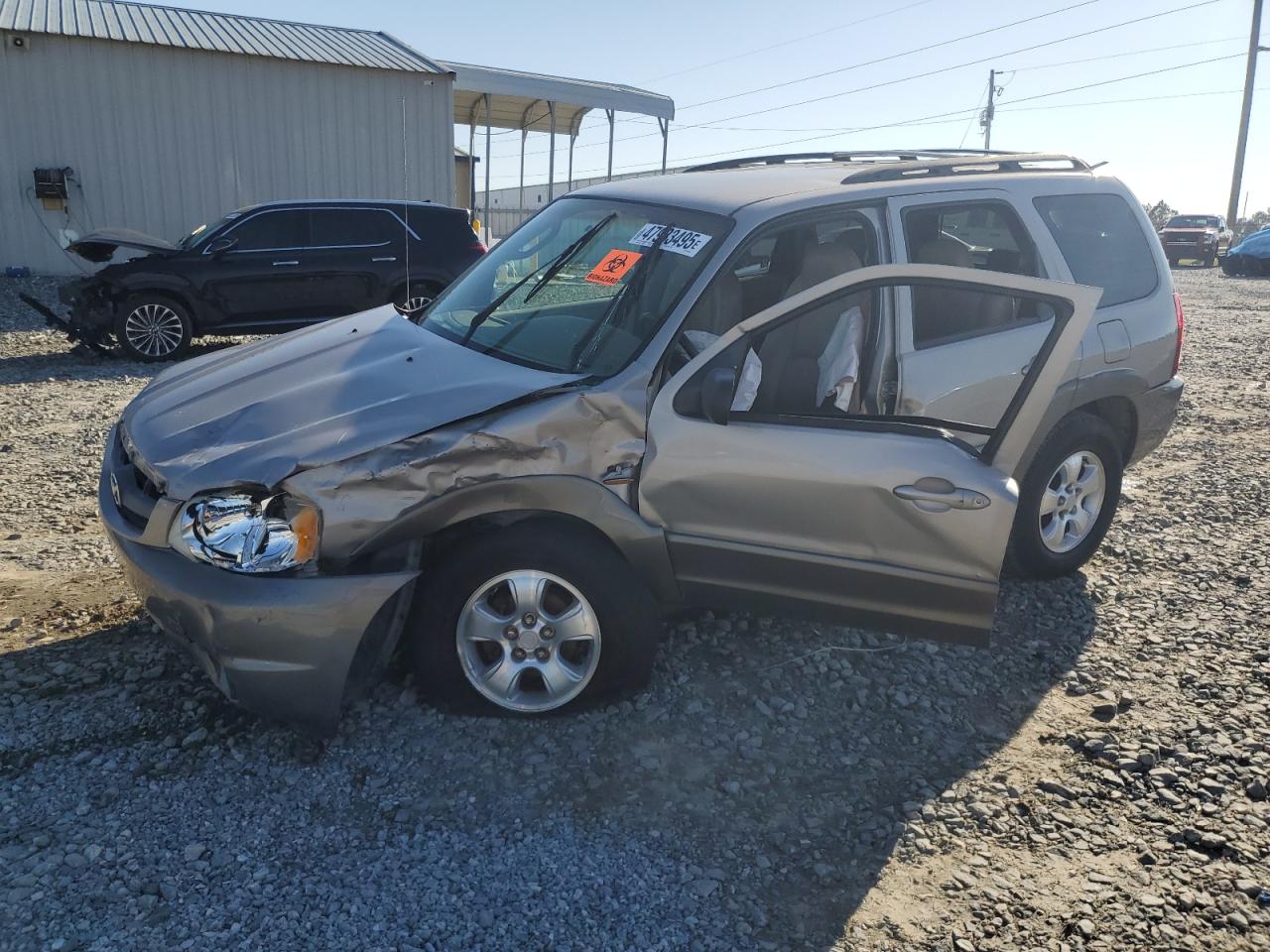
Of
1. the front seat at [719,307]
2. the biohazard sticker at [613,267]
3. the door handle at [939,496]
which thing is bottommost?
the door handle at [939,496]

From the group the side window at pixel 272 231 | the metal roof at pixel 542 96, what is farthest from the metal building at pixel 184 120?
the side window at pixel 272 231

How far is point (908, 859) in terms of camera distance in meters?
2.89

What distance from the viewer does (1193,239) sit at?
3291cm

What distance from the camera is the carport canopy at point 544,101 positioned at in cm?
2047

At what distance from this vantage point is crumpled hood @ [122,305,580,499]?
3115mm

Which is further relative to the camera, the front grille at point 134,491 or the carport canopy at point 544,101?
the carport canopy at point 544,101

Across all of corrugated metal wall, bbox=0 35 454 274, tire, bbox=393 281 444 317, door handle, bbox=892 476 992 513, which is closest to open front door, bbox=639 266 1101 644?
door handle, bbox=892 476 992 513

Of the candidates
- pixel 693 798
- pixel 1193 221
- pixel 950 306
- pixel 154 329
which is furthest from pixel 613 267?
pixel 1193 221

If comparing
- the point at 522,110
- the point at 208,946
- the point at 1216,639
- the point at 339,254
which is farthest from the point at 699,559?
the point at 522,110

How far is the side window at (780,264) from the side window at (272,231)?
8084 millimetres

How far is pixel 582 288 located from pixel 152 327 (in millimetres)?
8166

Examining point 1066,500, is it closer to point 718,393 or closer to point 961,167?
point 961,167

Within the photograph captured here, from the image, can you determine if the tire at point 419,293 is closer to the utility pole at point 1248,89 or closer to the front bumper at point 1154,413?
the front bumper at point 1154,413

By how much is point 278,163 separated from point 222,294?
837cm
